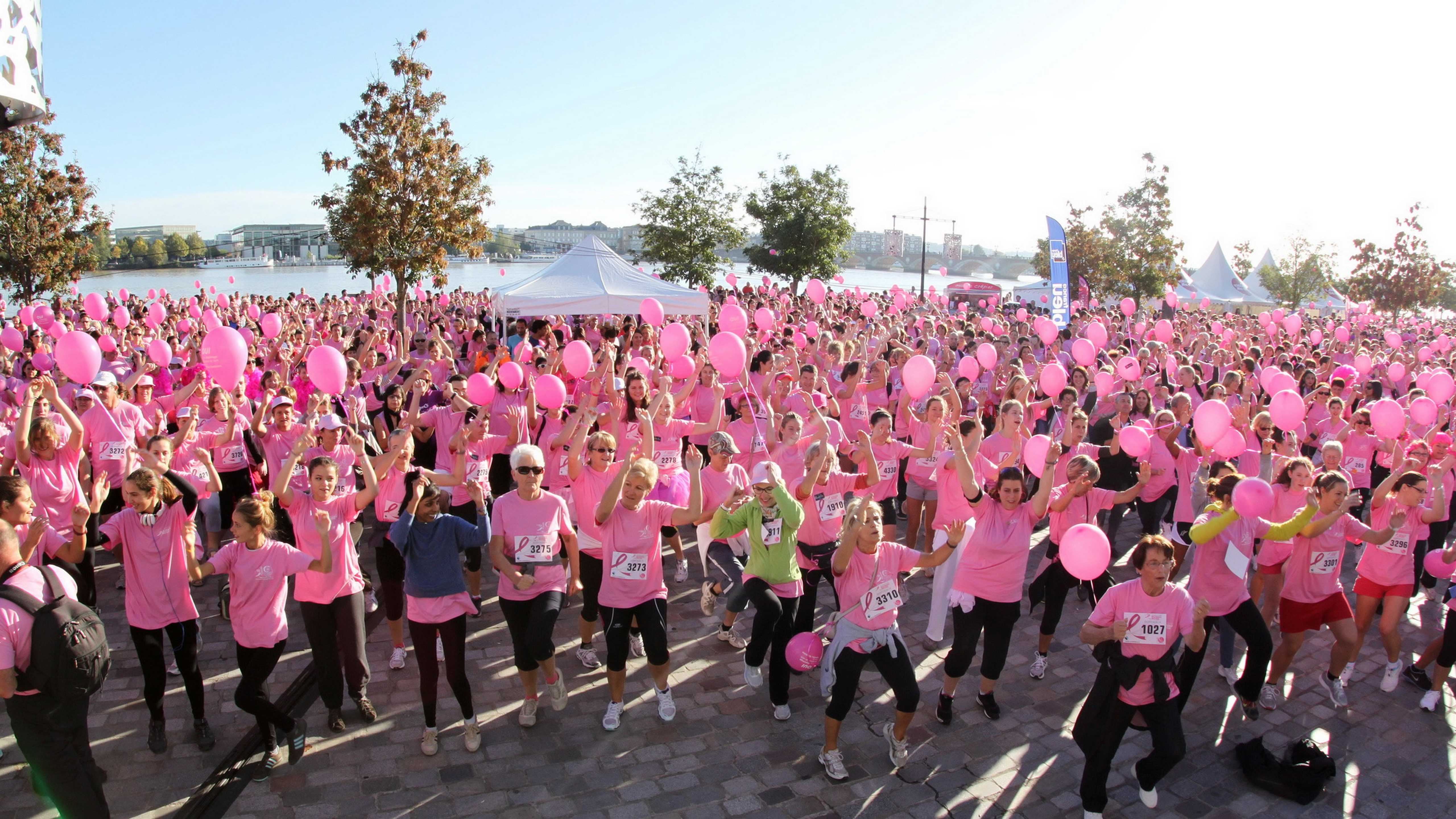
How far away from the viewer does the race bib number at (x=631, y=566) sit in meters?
4.77

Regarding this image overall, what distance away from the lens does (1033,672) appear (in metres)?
5.77

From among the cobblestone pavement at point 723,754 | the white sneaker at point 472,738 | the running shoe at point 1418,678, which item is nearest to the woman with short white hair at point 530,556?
the white sneaker at point 472,738

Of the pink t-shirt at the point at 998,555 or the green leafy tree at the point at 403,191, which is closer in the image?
the pink t-shirt at the point at 998,555

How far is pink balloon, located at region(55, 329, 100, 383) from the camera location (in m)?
6.20

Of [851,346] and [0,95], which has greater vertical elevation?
[0,95]

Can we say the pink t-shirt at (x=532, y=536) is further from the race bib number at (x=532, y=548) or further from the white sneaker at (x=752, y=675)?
the white sneaker at (x=752, y=675)

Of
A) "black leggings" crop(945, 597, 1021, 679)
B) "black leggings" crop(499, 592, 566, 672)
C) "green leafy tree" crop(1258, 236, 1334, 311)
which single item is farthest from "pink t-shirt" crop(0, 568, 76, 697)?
"green leafy tree" crop(1258, 236, 1334, 311)

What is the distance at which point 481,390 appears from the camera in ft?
22.4

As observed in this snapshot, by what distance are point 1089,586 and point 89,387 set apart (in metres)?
8.19

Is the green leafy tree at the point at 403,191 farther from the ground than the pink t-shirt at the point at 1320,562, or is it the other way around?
the green leafy tree at the point at 403,191

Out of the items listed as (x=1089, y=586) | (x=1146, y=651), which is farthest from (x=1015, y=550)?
(x=1089, y=586)

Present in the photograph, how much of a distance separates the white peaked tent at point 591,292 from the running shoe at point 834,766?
31.4ft

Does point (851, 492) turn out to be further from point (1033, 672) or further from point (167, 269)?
point (167, 269)

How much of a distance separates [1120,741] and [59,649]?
190 inches
